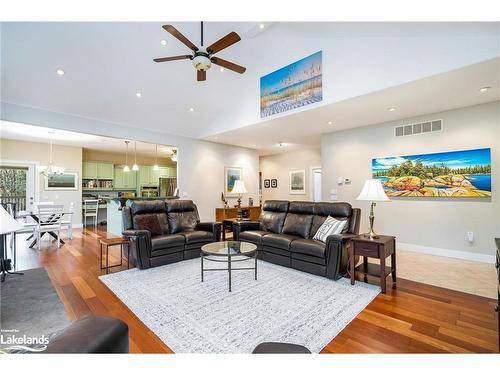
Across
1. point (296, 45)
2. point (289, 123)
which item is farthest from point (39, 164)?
point (296, 45)

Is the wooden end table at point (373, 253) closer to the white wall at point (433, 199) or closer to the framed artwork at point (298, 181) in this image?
the white wall at point (433, 199)

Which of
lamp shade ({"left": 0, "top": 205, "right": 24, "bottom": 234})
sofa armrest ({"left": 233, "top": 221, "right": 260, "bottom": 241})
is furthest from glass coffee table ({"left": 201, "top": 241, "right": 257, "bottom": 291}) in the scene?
lamp shade ({"left": 0, "top": 205, "right": 24, "bottom": 234})

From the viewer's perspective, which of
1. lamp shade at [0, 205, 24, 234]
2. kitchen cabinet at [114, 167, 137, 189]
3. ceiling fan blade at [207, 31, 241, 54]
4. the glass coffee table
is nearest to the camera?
lamp shade at [0, 205, 24, 234]

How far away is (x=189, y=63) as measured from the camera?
4.14 metres

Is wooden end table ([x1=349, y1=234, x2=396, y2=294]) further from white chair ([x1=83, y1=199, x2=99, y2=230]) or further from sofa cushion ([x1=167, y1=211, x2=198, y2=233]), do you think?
white chair ([x1=83, y1=199, x2=99, y2=230])

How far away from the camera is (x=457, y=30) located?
2.62 meters

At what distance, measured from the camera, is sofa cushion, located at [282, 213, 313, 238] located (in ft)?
12.6

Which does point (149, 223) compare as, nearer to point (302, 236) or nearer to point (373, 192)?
point (302, 236)

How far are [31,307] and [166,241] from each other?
1.62 m

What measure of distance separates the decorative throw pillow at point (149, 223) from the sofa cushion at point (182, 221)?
0.26 meters

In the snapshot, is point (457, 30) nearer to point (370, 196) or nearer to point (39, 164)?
point (370, 196)

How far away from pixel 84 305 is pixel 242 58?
14.6ft

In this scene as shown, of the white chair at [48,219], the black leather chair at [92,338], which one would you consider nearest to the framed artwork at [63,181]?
the white chair at [48,219]

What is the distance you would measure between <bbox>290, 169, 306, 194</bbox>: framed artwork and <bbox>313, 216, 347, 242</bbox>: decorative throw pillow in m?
4.68
